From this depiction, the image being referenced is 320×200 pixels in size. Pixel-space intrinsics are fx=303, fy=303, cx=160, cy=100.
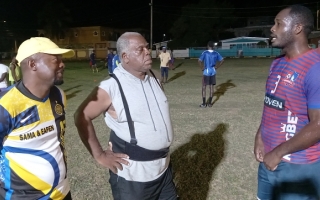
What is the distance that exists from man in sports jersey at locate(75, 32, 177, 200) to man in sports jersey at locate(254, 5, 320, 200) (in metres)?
0.81

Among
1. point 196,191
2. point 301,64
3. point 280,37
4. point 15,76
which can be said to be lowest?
point 196,191

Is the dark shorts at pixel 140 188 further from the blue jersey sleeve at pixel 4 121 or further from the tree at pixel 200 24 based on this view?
the tree at pixel 200 24

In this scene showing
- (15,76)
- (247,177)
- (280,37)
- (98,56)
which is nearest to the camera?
(280,37)

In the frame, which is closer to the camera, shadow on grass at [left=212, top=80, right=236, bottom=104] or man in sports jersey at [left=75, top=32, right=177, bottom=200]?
man in sports jersey at [left=75, top=32, right=177, bottom=200]

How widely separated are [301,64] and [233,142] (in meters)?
3.81

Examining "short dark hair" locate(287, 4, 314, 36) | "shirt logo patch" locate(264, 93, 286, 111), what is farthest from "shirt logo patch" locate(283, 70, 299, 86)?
"short dark hair" locate(287, 4, 314, 36)

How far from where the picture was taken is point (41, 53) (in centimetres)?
201

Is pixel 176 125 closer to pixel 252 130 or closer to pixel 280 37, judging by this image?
pixel 252 130

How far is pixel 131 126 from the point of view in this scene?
2.22m

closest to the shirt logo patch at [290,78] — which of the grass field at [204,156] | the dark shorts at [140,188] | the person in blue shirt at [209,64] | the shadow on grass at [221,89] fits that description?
the dark shorts at [140,188]

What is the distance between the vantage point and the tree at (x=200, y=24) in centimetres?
5288

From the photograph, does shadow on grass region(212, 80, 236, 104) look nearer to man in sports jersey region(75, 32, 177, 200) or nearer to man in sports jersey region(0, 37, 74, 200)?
man in sports jersey region(75, 32, 177, 200)

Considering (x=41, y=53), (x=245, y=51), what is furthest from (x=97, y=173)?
(x=245, y=51)

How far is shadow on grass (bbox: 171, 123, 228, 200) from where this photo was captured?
396 cm
